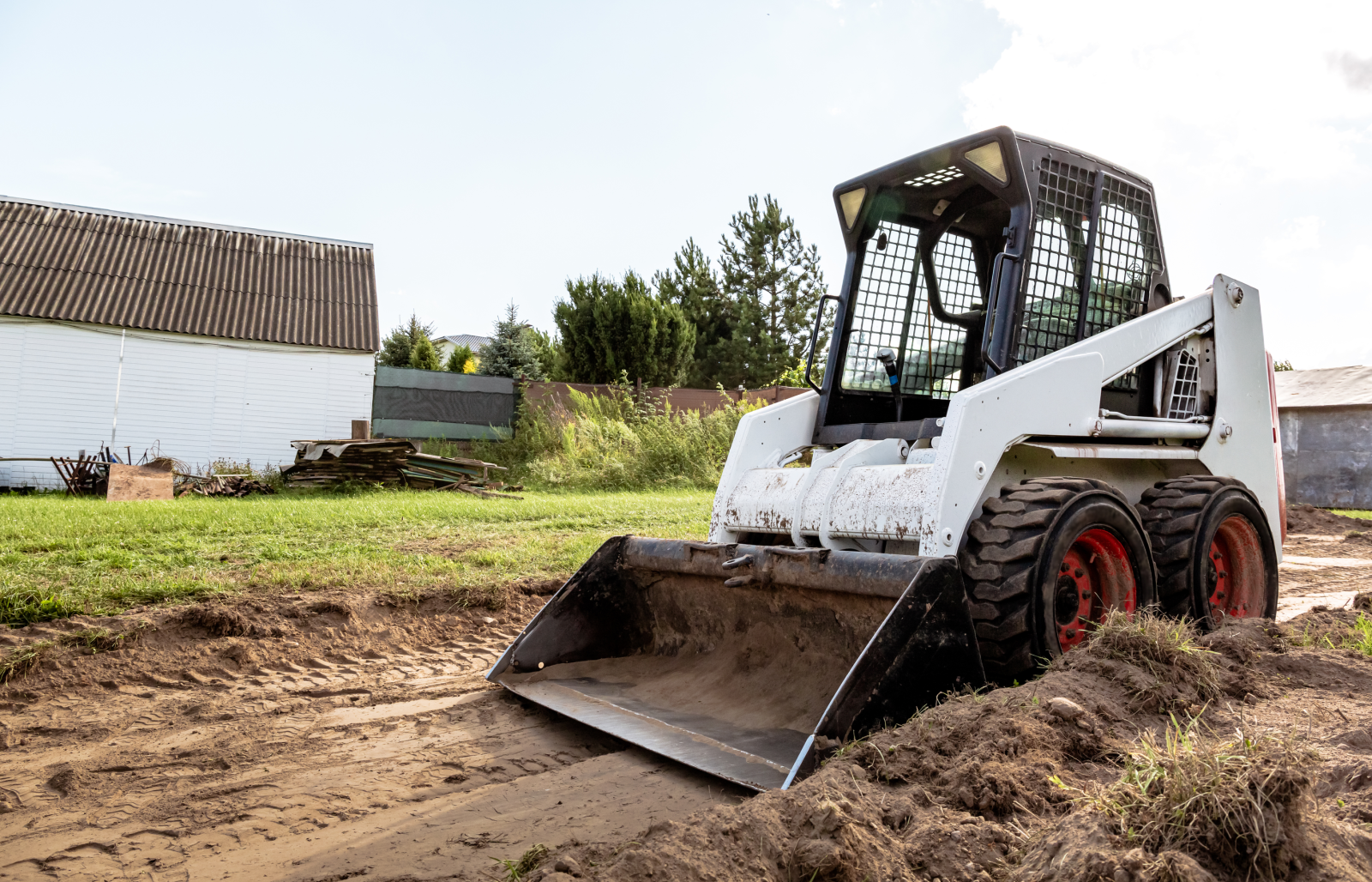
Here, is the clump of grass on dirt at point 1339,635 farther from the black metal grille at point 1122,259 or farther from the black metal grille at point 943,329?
the black metal grille at point 943,329

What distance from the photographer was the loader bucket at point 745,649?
10.9 ft

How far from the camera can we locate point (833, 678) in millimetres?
3996

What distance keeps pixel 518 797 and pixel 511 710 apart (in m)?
1.11

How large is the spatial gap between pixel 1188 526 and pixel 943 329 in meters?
1.82

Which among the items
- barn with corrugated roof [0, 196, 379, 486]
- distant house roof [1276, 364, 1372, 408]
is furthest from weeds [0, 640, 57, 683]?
distant house roof [1276, 364, 1372, 408]

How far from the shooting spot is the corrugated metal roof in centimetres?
1931

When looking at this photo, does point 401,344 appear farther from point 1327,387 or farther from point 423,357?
point 1327,387

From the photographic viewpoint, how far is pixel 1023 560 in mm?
3773

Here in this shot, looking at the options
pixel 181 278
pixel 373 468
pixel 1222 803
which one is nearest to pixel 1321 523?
pixel 1222 803

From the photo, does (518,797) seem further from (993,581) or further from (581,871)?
(993,581)

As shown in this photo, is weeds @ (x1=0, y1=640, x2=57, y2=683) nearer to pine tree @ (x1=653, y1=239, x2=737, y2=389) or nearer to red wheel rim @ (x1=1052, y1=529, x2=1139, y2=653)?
red wheel rim @ (x1=1052, y1=529, x2=1139, y2=653)

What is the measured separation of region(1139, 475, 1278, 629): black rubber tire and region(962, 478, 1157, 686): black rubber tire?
2.09ft

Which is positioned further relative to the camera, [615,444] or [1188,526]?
[615,444]

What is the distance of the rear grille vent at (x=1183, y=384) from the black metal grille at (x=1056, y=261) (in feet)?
2.24
